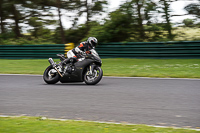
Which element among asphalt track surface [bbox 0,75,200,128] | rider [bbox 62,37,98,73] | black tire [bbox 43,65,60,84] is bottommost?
asphalt track surface [bbox 0,75,200,128]

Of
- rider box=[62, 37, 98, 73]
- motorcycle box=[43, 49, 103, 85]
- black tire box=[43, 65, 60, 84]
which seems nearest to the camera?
motorcycle box=[43, 49, 103, 85]

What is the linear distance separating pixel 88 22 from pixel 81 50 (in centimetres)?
1416

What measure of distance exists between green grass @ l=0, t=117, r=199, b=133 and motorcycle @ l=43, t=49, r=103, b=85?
14.6 ft

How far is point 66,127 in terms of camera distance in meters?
4.98

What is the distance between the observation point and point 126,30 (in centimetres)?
2122

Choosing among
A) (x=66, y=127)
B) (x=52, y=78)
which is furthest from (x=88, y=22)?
(x=66, y=127)

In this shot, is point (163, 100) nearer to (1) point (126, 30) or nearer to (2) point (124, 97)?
(2) point (124, 97)

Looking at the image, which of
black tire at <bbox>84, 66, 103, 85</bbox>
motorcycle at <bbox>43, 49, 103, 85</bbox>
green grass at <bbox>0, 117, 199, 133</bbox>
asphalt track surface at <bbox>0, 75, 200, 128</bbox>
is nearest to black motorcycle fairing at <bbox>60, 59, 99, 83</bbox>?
motorcycle at <bbox>43, 49, 103, 85</bbox>

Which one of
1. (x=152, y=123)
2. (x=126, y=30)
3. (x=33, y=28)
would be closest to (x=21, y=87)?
(x=152, y=123)

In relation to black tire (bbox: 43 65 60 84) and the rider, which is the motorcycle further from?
the rider

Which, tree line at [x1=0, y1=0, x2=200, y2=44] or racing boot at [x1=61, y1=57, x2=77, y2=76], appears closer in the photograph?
racing boot at [x1=61, y1=57, x2=77, y2=76]

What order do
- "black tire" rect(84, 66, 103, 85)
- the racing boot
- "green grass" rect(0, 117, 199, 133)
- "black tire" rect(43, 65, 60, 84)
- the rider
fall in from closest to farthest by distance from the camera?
"green grass" rect(0, 117, 199, 133), "black tire" rect(84, 66, 103, 85), the rider, the racing boot, "black tire" rect(43, 65, 60, 84)

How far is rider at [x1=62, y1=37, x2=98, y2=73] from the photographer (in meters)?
9.95

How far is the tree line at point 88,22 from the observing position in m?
20.2
